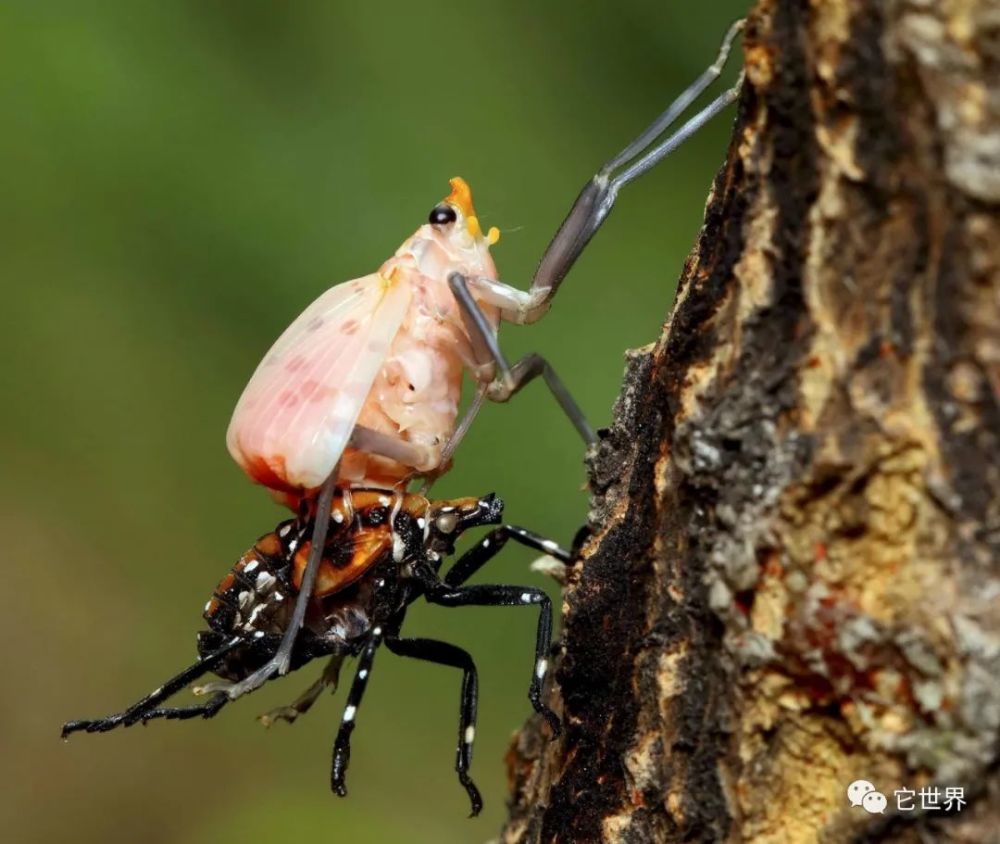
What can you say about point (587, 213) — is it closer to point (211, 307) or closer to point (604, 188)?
point (604, 188)

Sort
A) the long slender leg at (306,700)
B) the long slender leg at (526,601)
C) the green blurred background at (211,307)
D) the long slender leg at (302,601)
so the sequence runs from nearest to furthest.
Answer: the long slender leg at (526,601), the long slender leg at (302,601), the long slender leg at (306,700), the green blurred background at (211,307)

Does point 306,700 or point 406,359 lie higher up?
point 406,359

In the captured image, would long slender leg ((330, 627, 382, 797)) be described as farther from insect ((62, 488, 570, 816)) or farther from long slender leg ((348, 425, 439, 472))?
long slender leg ((348, 425, 439, 472))

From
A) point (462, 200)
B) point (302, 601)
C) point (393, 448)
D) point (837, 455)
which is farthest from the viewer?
point (462, 200)

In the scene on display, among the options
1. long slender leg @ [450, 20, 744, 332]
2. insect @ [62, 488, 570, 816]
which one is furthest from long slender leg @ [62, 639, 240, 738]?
long slender leg @ [450, 20, 744, 332]

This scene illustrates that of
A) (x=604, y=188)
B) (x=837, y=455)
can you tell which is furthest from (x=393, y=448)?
(x=837, y=455)

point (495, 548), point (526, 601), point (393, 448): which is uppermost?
point (393, 448)

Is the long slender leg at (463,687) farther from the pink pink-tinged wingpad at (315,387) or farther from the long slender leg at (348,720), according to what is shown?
the pink pink-tinged wingpad at (315,387)

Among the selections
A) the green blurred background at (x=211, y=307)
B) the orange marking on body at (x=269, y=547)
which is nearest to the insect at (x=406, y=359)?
the orange marking on body at (x=269, y=547)

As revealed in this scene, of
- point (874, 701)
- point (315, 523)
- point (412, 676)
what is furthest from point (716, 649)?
point (412, 676)
